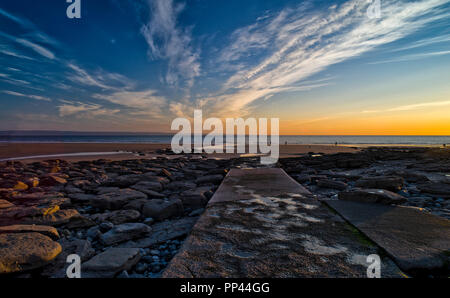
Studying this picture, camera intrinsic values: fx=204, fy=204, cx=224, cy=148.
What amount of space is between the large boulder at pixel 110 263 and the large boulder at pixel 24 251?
1.63 feet

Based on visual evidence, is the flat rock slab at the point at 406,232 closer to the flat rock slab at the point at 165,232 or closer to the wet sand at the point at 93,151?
the flat rock slab at the point at 165,232

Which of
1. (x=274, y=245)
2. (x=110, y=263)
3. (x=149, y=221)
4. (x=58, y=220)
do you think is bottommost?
(x=149, y=221)

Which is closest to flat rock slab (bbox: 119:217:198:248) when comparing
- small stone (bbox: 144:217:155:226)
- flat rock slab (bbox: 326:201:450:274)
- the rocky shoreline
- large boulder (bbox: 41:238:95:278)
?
the rocky shoreline

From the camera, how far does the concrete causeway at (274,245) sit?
58.3 inches

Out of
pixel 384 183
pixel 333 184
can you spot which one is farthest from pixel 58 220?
pixel 384 183

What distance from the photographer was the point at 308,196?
336 centimetres

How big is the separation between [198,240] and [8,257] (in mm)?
1680

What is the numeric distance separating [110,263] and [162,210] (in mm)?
1649

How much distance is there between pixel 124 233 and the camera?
2.58 metres

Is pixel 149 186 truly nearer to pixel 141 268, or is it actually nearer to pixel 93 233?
pixel 93 233

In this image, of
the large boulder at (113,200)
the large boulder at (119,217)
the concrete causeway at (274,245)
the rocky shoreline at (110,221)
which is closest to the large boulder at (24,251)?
the rocky shoreline at (110,221)

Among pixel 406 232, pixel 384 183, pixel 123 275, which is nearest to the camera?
pixel 123 275

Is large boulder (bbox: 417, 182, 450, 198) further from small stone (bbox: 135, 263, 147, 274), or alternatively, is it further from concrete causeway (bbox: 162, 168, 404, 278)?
small stone (bbox: 135, 263, 147, 274)
